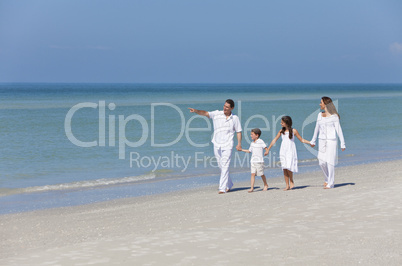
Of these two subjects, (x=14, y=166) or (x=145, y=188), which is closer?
(x=145, y=188)

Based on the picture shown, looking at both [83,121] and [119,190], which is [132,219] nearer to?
[119,190]

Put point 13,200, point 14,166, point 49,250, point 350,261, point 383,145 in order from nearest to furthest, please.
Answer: point 350,261 → point 49,250 → point 13,200 → point 14,166 → point 383,145

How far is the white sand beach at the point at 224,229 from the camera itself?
20.1 ft

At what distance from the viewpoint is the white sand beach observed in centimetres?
612

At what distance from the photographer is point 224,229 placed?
745cm

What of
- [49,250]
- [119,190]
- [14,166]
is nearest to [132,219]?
[49,250]

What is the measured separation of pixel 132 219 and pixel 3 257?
96.2 inches


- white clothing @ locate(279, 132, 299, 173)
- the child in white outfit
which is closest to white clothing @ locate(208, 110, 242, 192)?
the child in white outfit

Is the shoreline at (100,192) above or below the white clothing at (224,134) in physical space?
below

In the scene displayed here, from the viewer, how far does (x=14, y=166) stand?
16688 millimetres

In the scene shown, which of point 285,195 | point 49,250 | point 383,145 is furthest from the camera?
point 383,145

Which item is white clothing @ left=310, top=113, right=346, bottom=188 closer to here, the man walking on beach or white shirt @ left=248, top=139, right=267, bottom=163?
white shirt @ left=248, top=139, right=267, bottom=163

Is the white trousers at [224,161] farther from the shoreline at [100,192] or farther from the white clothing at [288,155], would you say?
the shoreline at [100,192]

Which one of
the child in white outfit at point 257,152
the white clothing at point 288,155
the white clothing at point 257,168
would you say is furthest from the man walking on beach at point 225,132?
the white clothing at point 288,155
